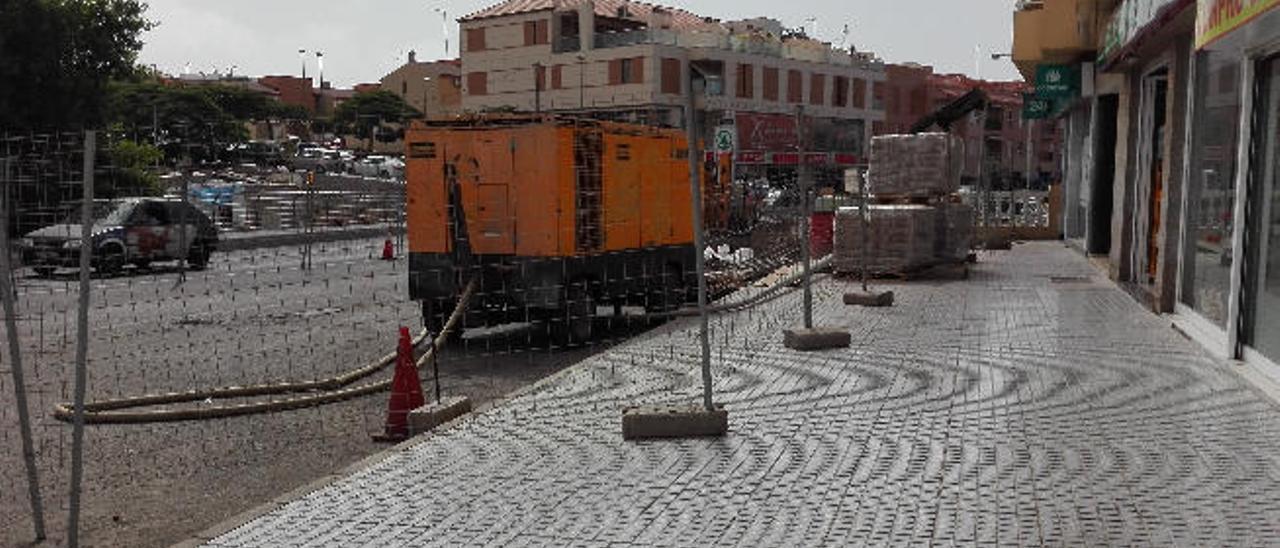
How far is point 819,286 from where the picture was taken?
16.5 metres

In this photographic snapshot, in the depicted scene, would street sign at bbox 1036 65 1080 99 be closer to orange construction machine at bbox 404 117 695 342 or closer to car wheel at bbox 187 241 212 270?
orange construction machine at bbox 404 117 695 342

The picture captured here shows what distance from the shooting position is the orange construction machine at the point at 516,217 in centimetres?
1166

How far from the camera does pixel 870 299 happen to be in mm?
13477

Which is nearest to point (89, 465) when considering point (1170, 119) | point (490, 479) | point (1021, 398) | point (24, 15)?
point (490, 479)

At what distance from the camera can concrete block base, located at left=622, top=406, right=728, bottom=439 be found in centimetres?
660

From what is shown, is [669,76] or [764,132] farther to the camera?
Result: [669,76]

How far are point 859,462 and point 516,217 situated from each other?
6595mm

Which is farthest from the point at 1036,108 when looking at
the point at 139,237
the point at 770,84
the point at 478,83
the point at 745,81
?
the point at 478,83

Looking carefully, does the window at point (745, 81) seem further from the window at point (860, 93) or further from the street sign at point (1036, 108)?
the street sign at point (1036, 108)

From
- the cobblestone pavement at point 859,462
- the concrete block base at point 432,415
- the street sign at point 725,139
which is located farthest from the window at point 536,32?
the concrete block base at point 432,415

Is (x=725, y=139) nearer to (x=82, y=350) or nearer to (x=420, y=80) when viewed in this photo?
(x=82, y=350)

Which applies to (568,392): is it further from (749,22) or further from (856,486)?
(749,22)

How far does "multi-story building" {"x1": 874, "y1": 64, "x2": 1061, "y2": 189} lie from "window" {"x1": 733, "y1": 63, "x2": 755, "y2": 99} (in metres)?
18.0

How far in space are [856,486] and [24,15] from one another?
1095 inches
